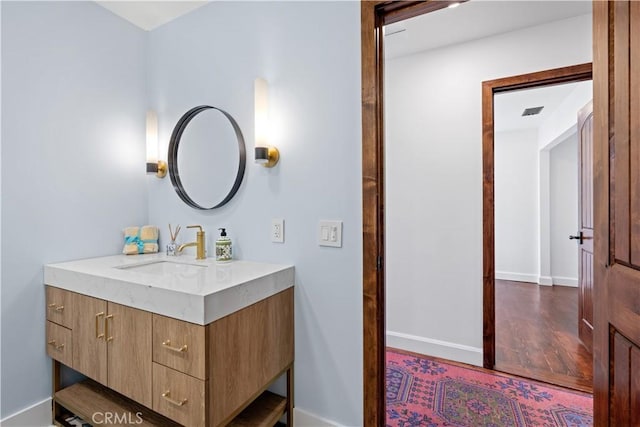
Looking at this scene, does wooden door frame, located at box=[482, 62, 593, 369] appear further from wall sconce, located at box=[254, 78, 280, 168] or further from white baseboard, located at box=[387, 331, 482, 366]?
wall sconce, located at box=[254, 78, 280, 168]

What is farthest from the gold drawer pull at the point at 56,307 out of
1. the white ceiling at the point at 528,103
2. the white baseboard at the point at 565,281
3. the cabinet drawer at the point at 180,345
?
the white baseboard at the point at 565,281

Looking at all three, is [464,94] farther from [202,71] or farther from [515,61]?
[202,71]

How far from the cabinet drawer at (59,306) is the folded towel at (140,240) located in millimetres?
414

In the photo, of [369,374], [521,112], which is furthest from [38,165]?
[521,112]

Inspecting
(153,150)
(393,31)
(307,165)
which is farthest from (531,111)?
(153,150)

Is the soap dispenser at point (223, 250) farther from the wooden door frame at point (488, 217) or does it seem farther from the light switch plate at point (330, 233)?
the wooden door frame at point (488, 217)

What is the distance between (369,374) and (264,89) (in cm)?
147

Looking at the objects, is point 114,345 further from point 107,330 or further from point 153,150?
point 153,150

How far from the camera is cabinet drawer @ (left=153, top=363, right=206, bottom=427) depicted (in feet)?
3.66

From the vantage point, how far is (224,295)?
45.9 inches

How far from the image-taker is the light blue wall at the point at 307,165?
1.47 metres

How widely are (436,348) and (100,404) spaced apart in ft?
7.05

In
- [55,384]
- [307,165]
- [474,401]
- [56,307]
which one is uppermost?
[307,165]

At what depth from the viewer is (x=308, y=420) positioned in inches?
61.3
